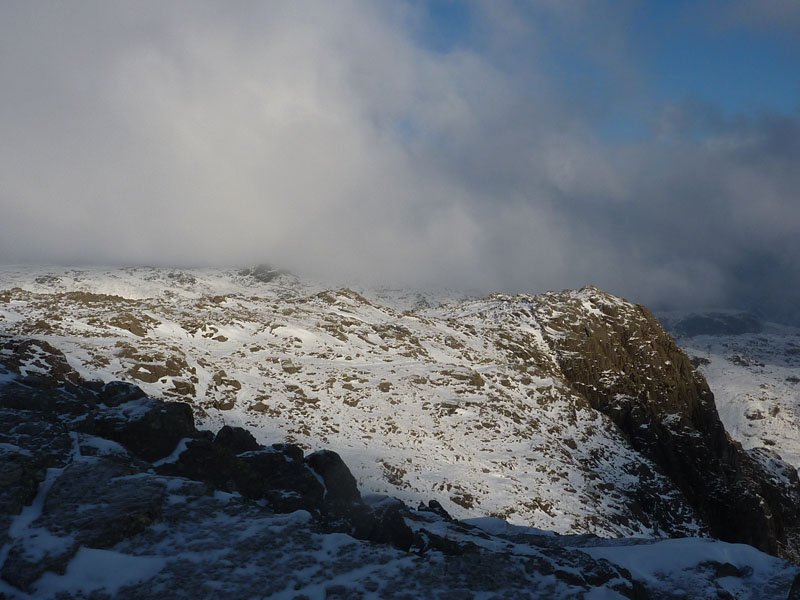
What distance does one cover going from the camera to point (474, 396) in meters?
45.7

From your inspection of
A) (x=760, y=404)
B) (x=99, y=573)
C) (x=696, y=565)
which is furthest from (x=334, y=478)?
(x=760, y=404)

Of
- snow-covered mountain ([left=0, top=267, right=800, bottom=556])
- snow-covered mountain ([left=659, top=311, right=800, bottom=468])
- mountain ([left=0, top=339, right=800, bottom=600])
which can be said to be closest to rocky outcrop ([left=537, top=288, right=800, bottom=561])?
snow-covered mountain ([left=0, top=267, right=800, bottom=556])

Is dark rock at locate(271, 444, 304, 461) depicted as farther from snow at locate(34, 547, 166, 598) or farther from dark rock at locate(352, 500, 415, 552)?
snow at locate(34, 547, 166, 598)

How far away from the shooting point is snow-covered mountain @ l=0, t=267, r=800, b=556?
3281cm

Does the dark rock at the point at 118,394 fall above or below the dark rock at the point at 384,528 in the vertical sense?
above

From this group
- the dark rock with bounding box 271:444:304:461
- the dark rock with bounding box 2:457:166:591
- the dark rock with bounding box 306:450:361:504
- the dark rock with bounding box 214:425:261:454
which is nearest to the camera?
the dark rock with bounding box 2:457:166:591

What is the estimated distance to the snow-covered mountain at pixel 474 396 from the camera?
3281cm

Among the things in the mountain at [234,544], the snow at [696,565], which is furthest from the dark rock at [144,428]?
the snow at [696,565]

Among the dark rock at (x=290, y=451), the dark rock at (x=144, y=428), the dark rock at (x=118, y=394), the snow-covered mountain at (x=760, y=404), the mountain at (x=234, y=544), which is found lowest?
the mountain at (x=234, y=544)

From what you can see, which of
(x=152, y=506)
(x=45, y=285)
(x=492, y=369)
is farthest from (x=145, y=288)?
(x=152, y=506)

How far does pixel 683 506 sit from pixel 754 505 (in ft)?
40.9

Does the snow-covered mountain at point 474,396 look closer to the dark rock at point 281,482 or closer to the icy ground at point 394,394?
the icy ground at point 394,394

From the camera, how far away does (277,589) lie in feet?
28.2

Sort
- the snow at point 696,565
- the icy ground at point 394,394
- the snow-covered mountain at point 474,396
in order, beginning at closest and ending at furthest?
1. the snow at point 696,565
2. the icy ground at point 394,394
3. the snow-covered mountain at point 474,396
